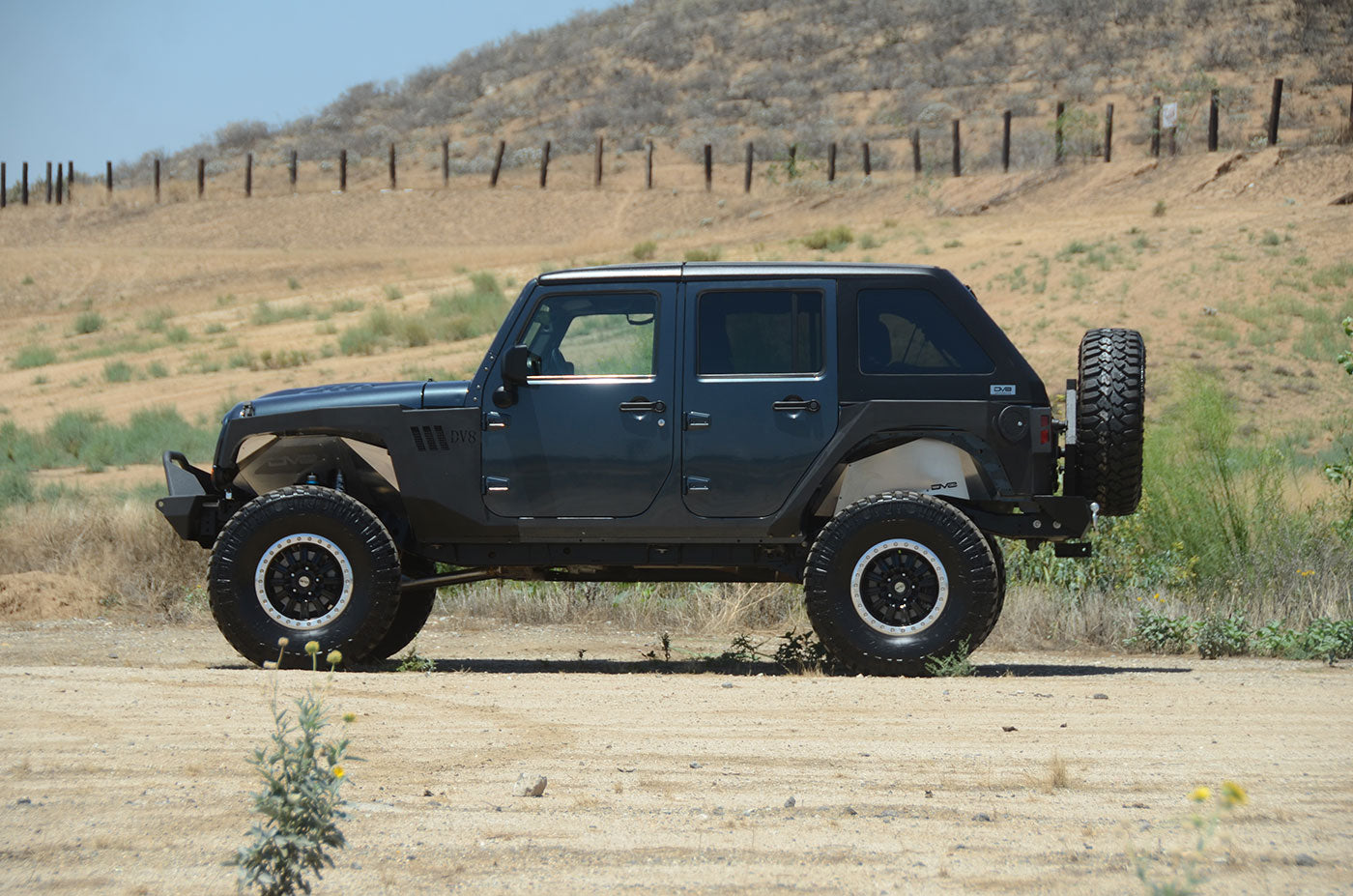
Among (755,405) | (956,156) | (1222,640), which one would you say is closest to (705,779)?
(755,405)

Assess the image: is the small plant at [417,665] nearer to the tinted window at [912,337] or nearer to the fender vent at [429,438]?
the fender vent at [429,438]

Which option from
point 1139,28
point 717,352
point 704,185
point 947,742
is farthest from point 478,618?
point 1139,28

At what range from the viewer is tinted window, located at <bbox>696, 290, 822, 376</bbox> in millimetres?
7969

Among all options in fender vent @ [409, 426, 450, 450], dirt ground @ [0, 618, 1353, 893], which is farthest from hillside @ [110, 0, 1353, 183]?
dirt ground @ [0, 618, 1353, 893]

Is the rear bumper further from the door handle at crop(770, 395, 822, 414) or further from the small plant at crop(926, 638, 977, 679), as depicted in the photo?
the small plant at crop(926, 638, 977, 679)

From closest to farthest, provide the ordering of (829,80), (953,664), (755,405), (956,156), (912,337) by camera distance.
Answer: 1. (953,664)
2. (755,405)
3. (912,337)
4. (956,156)
5. (829,80)

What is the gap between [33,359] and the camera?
3434cm

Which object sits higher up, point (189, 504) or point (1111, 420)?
point (1111, 420)

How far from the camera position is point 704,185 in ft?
189

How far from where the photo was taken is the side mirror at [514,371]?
7.85m

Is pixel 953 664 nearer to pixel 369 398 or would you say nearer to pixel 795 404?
pixel 795 404

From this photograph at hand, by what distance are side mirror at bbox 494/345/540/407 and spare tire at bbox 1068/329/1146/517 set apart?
288cm

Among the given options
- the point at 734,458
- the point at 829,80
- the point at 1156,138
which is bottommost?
the point at 734,458

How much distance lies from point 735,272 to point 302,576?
2.81 metres
